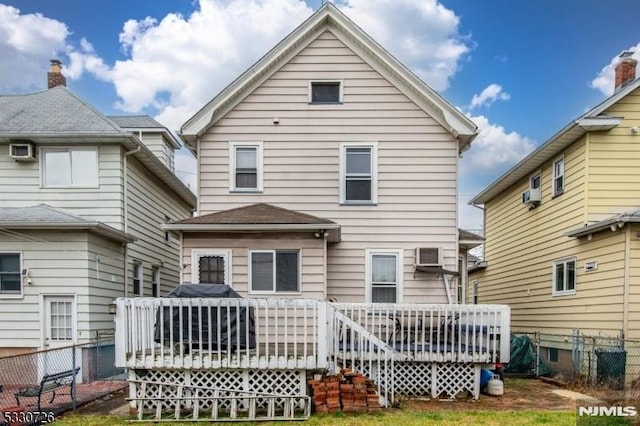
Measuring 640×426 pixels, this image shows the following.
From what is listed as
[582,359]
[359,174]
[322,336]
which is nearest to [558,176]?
[582,359]

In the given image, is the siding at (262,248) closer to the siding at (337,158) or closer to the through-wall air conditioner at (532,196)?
the siding at (337,158)

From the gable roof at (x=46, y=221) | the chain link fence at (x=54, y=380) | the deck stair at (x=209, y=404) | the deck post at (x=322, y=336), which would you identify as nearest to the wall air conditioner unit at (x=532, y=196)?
the deck post at (x=322, y=336)

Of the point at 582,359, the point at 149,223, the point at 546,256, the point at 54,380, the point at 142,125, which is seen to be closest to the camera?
the point at 54,380

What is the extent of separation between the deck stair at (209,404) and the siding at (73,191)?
5871 millimetres

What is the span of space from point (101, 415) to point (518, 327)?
13246 mm

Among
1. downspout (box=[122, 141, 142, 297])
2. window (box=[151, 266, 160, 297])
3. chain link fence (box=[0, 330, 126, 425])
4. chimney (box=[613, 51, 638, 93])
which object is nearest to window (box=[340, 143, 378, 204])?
downspout (box=[122, 141, 142, 297])

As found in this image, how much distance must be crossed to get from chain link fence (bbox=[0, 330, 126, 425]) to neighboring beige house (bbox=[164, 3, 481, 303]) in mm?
4168

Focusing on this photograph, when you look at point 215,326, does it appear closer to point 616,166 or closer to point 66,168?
point 66,168

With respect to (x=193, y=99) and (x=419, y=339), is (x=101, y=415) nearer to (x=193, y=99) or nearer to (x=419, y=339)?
(x=419, y=339)

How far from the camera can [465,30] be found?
20859 mm

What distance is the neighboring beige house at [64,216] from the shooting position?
10367mm

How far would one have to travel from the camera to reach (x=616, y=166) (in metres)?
10.5

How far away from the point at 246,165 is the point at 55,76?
8.08m

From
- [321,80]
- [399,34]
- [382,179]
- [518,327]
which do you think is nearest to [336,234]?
[382,179]
